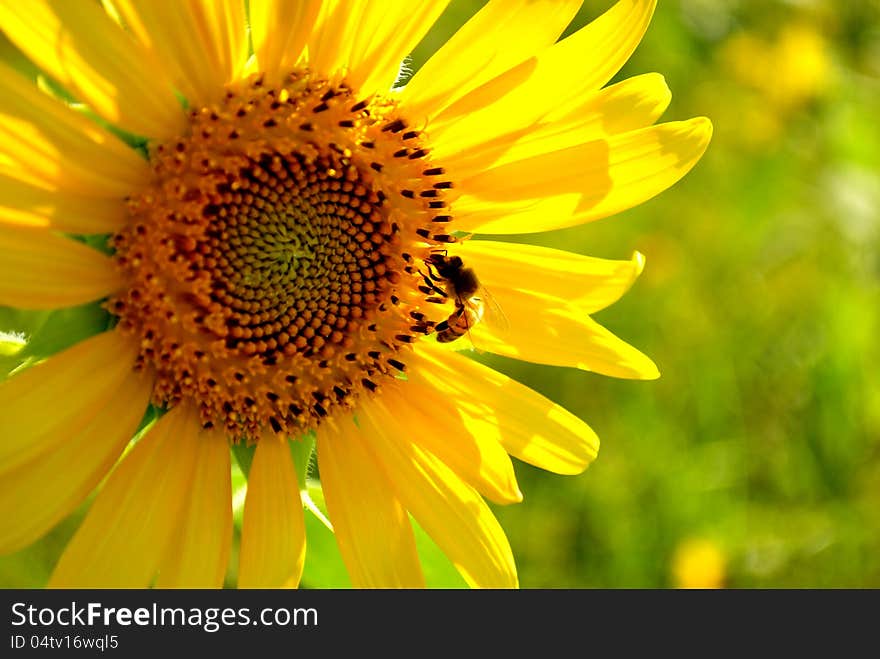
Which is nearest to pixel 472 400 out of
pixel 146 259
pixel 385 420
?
pixel 385 420

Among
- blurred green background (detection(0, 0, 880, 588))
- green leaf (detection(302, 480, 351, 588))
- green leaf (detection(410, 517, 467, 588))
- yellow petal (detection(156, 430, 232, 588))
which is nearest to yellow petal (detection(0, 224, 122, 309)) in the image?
yellow petal (detection(156, 430, 232, 588))

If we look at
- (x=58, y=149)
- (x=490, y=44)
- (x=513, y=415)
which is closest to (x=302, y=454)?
(x=513, y=415)

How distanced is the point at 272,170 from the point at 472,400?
3.51 feet

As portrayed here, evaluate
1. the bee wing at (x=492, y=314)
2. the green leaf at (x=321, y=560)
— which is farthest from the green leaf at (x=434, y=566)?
the bee wing at (x=492, y=314)

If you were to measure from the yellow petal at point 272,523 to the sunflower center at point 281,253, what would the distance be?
0.37ft

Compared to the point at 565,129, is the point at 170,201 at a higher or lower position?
higher

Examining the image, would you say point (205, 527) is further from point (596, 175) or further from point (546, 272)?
point (596, 175)

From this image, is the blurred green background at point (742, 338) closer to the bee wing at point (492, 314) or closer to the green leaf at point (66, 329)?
the bee wing at point (492, 314)

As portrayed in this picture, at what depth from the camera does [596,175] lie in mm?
3553

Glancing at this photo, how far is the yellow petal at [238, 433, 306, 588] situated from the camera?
11.0ft

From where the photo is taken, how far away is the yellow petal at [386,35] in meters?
3.25
